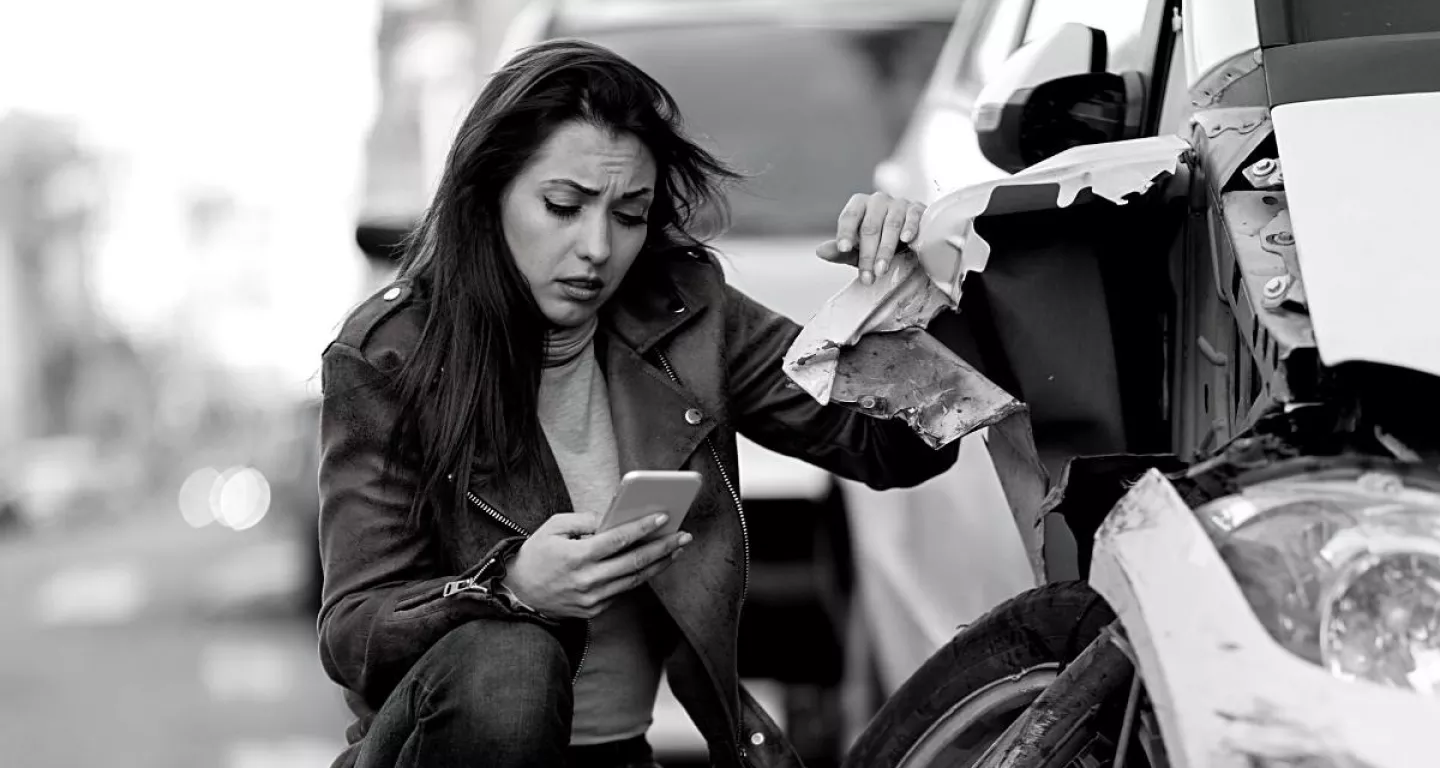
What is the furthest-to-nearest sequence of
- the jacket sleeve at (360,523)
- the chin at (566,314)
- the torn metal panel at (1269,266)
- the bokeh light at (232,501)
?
the bokeh light at (232,501) < the chin at (566,314) < the jacket sleeve at (360,523) < the torn metal panel at (1269,266)

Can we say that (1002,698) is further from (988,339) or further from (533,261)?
(533,261)

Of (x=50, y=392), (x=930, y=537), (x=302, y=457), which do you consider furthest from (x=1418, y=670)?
(x=50, y=392)

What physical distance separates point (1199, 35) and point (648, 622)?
1031 millimetres

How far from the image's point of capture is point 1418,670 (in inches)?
53.7

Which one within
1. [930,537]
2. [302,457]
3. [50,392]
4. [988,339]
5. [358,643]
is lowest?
[50,392]

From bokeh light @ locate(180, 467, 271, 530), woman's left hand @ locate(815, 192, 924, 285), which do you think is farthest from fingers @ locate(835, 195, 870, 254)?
bokeh light @ locate(180, 467, 271, 530)

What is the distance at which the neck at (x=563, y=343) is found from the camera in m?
2.42

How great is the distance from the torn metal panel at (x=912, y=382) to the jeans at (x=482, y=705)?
471 millimetres

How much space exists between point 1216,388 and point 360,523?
3.42 ft

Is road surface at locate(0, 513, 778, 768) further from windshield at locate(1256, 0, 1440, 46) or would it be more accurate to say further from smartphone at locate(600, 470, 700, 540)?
windshield at locate(1256, 0, 1440, 46)

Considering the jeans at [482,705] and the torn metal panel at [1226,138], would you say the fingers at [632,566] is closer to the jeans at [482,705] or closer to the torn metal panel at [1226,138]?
the jeans at [482,705]

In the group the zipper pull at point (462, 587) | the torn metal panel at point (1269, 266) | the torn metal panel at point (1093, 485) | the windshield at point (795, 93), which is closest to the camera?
the torn metal panel at point (1269, 266)

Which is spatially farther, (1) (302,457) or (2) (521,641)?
(1) (302,457)

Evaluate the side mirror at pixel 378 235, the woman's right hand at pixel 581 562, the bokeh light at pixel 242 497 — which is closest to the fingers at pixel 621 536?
the woman's right hand at pixel 581 562
